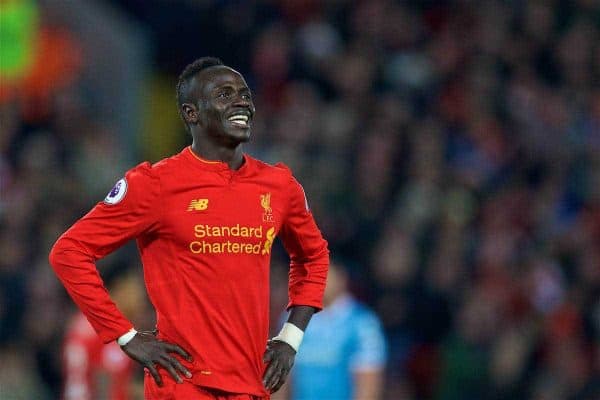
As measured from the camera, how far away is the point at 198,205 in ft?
18.6

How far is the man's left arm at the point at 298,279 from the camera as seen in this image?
592 centimetres

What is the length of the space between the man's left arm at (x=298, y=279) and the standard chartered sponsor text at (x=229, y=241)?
27 cm

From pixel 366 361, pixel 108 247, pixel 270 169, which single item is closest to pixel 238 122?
pixel 270 169

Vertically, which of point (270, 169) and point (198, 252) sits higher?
point (270, 169)

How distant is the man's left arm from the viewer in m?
5.92

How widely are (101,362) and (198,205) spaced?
346 cm

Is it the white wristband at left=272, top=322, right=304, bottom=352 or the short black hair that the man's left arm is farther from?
the short black hair

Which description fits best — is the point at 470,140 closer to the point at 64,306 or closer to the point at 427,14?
the point at 427,14

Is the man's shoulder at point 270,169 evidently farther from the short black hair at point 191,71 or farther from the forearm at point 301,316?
the forearm at point 301,316

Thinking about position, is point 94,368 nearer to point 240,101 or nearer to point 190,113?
point 190,113

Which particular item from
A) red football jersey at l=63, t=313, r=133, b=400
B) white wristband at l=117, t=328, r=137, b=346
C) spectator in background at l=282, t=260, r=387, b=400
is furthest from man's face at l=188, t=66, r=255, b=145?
spectator in background at l=282, t=260, r=387, b=400

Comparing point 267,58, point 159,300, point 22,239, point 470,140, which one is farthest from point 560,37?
point 159,300

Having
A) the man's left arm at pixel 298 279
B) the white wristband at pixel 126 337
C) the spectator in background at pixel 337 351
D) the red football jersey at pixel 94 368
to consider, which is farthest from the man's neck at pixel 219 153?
the spectator in background at pixel 337 351

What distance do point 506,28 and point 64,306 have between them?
5343 mm
